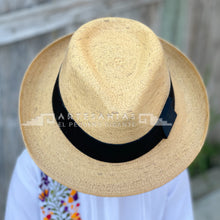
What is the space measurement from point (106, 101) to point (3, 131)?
1.27 meters

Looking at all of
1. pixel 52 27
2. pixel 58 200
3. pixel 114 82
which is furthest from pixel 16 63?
pixel 114 82

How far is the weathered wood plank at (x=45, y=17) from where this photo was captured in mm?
1757

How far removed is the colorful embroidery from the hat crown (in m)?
0.38

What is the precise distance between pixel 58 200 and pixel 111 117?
1.73 ft

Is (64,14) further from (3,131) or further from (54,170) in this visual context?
(54,170)

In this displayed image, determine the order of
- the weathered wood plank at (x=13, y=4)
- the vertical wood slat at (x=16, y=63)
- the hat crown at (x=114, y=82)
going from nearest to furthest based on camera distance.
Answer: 1. the hat crown at (x=114, y=82)
2. the weathered wood plank at (x=13, y=4)
3. the vertical wood slat at (x=16, y=63)

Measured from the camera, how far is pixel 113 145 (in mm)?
1085

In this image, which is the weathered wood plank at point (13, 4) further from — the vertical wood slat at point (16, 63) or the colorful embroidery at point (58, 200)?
the colorful embroidery at point (58, 200)

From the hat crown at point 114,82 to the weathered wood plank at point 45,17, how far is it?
0.73 meters

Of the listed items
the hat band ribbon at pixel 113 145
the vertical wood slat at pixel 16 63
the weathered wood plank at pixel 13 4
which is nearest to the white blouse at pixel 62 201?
the hat band ribbon at pixel 113 145

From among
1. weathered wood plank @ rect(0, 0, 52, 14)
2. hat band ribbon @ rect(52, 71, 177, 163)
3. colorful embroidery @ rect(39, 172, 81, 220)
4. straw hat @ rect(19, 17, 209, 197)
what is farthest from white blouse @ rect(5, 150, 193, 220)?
weathered wood plank @ rect(0, 0, 52, 14)

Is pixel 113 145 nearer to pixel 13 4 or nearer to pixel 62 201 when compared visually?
pixel 62 201

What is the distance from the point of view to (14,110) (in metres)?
2.05

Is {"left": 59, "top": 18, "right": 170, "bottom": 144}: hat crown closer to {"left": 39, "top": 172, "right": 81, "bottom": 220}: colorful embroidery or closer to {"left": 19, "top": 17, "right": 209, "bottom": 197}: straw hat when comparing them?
{"left": 19, "top": 17, "right": 209, "bottom": 197}: straw hat
